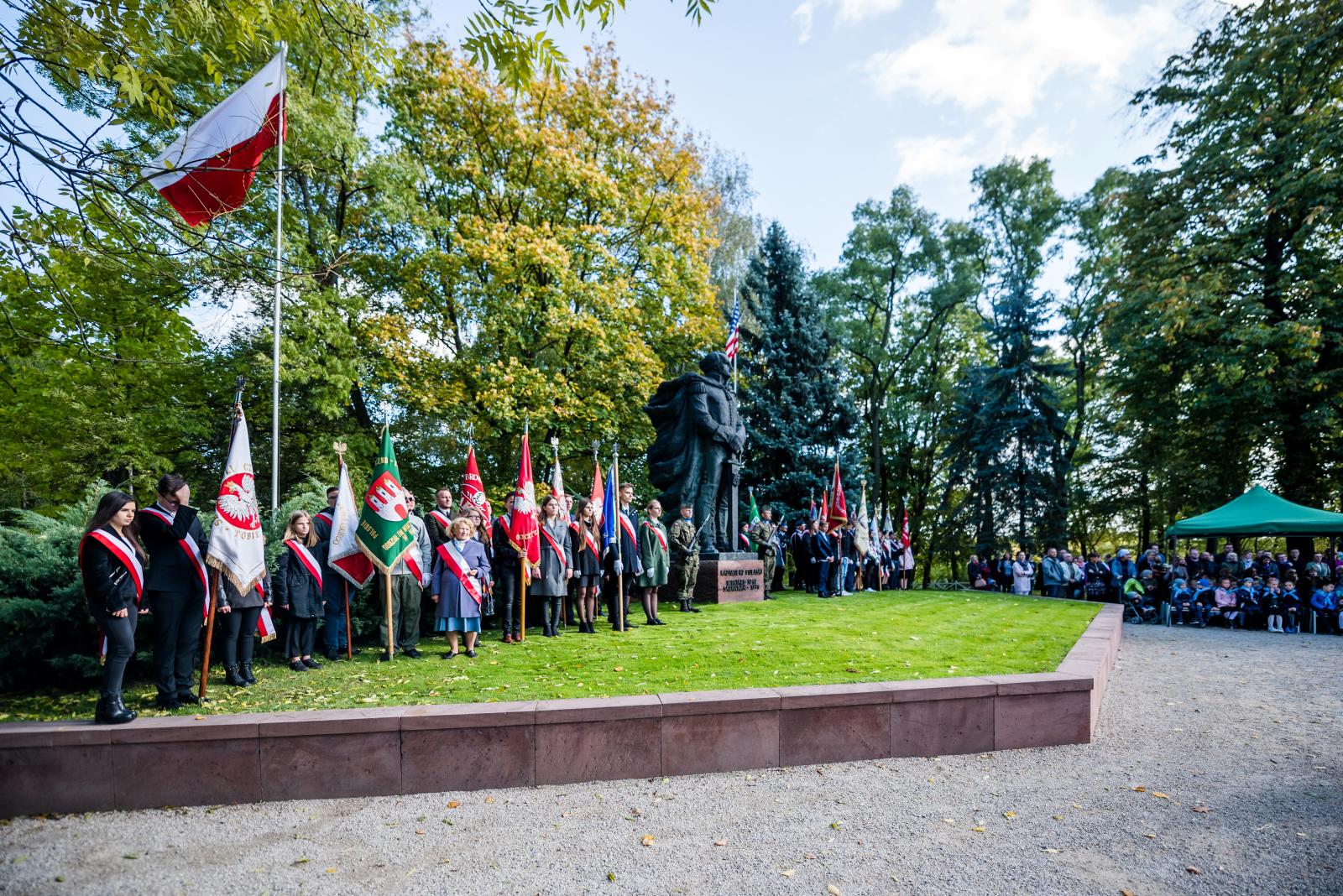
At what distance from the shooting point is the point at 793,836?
503 centimetres

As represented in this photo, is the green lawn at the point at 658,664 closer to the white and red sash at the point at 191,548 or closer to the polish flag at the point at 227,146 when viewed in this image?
the white and red sash at the point at 191,548

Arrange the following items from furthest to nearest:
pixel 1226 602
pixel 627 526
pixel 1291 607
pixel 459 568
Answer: pixel 1226 602 < pixel 1291 607 < pixel 627 526 < pixel 459 568

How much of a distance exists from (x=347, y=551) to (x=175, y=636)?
87.9 inches

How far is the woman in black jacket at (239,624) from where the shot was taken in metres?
7.22

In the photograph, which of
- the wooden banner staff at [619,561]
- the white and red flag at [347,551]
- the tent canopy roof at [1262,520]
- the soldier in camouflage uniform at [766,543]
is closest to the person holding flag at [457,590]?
the white and red flag at [347,551]

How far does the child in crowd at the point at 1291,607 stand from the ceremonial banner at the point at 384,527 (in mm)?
18549

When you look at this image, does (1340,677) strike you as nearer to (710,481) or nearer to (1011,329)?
(710,481)

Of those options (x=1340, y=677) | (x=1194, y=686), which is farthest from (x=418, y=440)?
(x=1340, y=677)

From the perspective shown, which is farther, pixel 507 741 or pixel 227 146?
pixel 227 146

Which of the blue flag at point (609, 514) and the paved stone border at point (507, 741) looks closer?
the paved stone border at point (507, 741)

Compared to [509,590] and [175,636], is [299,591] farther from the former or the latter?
[509,590]

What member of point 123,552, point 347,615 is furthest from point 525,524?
point 123,552

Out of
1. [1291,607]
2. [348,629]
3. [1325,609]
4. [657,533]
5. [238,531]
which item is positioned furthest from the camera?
[1291,607]

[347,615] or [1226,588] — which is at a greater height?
[347,615]
